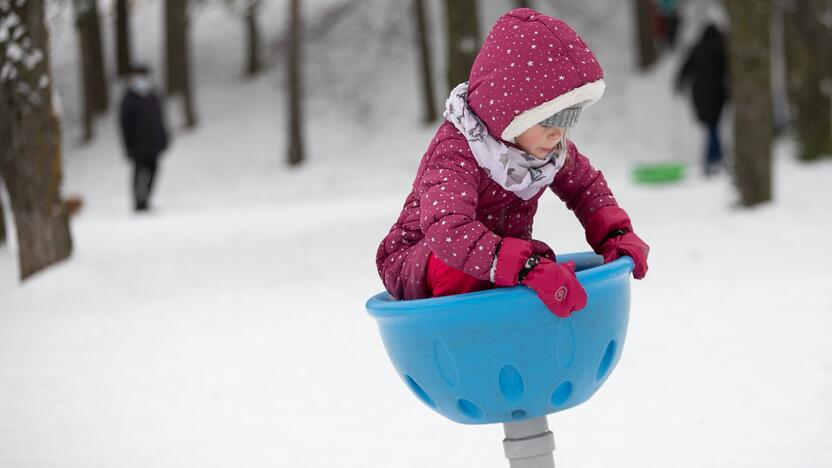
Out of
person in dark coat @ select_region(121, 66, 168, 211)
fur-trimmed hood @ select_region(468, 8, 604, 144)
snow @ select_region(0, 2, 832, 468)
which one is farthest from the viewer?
person in dark coat @ select_region(121, 66, 168, 211)

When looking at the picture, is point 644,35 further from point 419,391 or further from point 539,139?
point 419,391

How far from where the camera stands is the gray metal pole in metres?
2.66

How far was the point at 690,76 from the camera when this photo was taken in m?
12.7

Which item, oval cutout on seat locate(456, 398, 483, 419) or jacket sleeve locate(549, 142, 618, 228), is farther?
jacket sleeve locate(549, 142, 618, 228)

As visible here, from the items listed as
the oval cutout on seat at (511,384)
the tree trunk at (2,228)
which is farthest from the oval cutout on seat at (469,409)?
the tree trunk at (2,228)

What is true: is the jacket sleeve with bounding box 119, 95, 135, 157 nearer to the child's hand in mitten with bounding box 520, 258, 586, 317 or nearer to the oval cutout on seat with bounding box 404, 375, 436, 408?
the oval cutout on seat with bounding box 404, 375, 436, 408

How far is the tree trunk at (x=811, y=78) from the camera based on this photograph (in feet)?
37.4

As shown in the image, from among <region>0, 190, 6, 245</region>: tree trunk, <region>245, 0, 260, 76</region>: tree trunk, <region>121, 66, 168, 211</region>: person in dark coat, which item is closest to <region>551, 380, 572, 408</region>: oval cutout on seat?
<region>0, 190, 6, 245</region>: tree trunk

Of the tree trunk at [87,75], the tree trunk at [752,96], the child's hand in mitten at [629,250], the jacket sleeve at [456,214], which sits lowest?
the tree trunk at [87,75]

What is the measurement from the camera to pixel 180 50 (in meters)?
19.5

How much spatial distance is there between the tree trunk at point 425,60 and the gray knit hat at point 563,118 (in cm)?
1468

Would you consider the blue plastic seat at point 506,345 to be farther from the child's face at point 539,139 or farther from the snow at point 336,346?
the snow at point 336,346

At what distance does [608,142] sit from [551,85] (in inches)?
574

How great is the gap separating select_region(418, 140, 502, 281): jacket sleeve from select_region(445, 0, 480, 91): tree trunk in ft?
22.7
